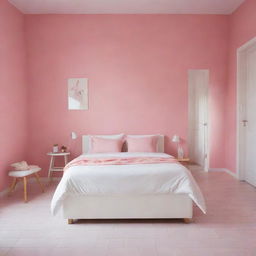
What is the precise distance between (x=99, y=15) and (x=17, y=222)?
3753mm

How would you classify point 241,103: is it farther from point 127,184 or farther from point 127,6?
point 127,184

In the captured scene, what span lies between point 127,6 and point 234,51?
2119 mm

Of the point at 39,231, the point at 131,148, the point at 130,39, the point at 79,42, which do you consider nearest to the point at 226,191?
the point at 131,148

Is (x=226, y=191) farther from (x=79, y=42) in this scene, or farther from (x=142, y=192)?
(x=79, y=42)

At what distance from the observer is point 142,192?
266cm

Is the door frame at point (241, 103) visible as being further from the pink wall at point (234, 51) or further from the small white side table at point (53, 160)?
the small white side table at point (53, 160)

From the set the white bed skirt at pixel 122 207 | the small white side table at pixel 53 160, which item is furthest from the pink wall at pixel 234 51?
the small white side table at pixel 53 160

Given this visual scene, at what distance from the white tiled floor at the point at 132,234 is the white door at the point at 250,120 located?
3.30ft

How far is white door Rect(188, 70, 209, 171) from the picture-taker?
17.1 ft

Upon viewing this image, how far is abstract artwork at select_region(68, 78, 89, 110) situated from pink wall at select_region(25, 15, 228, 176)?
96mm

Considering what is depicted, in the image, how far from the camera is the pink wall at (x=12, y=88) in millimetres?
3770

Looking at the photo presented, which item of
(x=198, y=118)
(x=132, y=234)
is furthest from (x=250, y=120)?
(x=132, y=234)

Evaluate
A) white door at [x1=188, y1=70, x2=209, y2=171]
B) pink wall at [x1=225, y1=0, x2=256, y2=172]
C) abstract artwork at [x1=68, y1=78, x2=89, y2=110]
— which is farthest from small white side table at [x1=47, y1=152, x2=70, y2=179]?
pink wall at [x1=225, y1=0, x2=256, y2=172]

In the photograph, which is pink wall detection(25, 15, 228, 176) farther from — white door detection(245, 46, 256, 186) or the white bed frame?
the white bed frame
